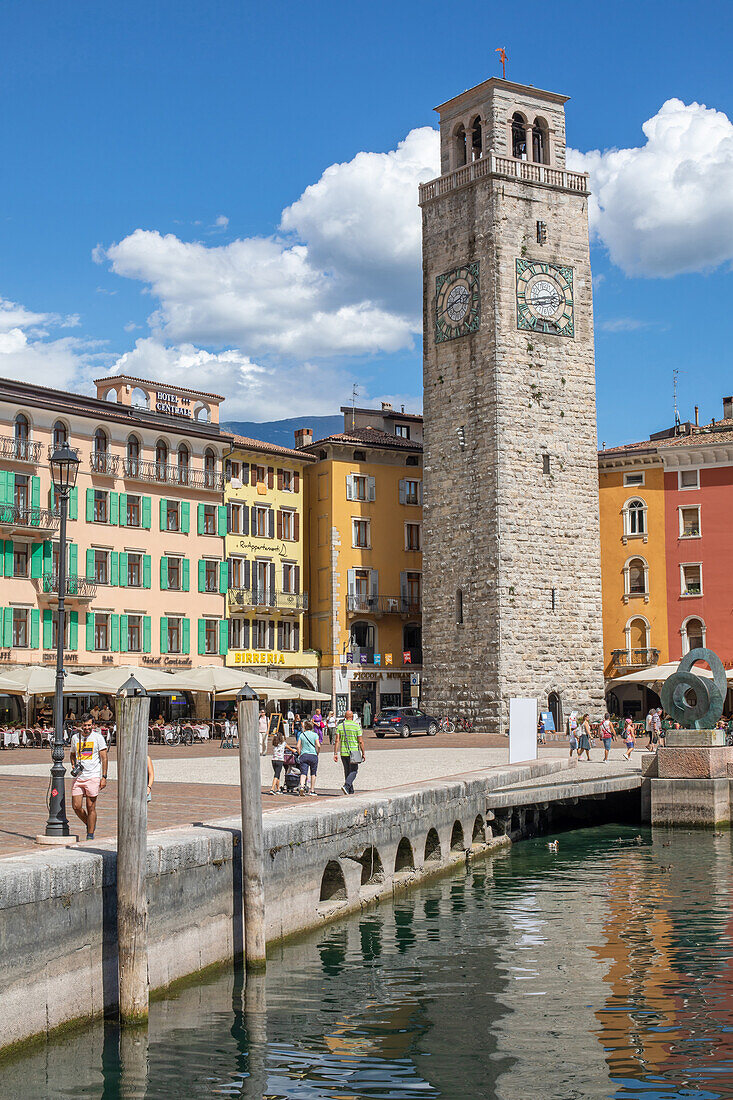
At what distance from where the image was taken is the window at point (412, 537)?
58531 mm

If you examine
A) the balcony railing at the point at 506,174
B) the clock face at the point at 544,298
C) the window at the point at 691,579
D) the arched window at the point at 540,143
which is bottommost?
the window at the point at 691,579

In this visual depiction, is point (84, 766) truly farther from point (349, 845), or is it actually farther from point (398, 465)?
point (398, 465)

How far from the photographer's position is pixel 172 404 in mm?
52781

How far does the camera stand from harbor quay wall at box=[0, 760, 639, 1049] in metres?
10.8

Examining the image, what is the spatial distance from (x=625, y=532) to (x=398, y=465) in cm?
1047

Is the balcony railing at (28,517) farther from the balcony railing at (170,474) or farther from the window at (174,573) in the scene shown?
the window at (174,573)

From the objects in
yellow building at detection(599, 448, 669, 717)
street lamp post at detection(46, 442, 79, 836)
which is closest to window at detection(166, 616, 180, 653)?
yellow building at detection(599, 448, 669, 717)

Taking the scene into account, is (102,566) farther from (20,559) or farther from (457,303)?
(457,303)

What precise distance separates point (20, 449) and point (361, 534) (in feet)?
57.6

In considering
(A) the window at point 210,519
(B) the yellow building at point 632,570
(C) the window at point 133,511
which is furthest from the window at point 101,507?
(B) the yellow building at point 632,570

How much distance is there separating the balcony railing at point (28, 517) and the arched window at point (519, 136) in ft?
74.7

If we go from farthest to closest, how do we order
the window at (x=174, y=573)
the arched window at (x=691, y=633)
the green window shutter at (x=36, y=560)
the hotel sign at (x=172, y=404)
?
1. the arched window at (x=691, y=633)
2. the hotel sign at (x=172, y=404)
3. the window at (x=174, y=573)
4. the green window shutter at (x=36, y=560)

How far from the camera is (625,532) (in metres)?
55.3

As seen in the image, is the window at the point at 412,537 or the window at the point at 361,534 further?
the window at the point at 412,537
